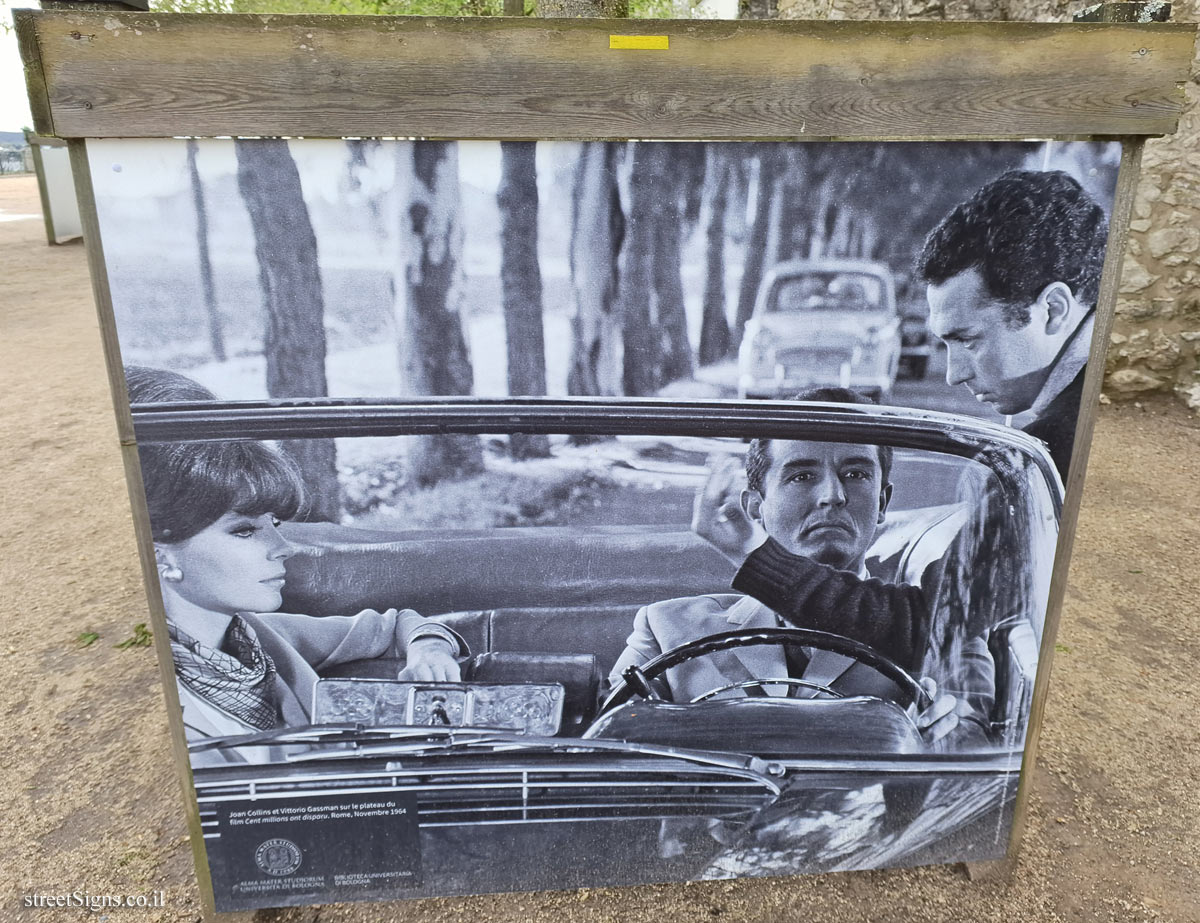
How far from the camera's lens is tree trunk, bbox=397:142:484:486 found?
1750 mm

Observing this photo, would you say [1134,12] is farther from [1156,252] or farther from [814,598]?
[1156,252]

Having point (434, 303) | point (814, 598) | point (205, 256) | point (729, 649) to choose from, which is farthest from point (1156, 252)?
point (205, 256)

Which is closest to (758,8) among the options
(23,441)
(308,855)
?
(23,441)

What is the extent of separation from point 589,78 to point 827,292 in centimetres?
65

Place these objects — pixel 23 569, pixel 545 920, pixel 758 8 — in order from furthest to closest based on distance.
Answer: pixel 758 8
pixel 23 569
pixel 545 920

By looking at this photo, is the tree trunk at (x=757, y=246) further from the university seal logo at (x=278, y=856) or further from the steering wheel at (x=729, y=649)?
the university seal logo at (x=278, y=856)

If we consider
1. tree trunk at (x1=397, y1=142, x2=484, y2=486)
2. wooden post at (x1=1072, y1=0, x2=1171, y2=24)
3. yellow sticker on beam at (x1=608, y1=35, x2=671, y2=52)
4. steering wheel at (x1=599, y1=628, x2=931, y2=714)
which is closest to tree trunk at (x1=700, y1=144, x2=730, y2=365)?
yellow sticker on beam at (x1=608, y1=35, x2=671, y2=52)

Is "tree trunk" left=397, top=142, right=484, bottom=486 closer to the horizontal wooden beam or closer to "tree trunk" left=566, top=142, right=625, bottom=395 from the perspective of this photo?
the horizontal wooden beam

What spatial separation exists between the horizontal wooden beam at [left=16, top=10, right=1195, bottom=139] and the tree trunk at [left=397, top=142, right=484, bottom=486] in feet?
0.26

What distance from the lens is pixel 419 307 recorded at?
182 cm

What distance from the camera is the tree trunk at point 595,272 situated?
179 cm

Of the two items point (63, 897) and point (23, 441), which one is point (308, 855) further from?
point (23, 441)

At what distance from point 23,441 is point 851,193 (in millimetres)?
6410

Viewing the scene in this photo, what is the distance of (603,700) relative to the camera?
217 cm
